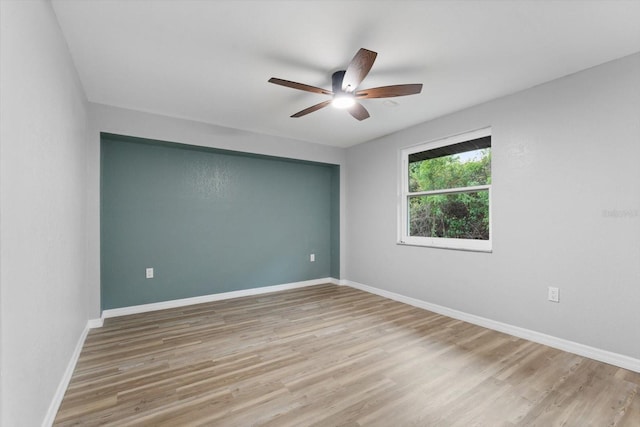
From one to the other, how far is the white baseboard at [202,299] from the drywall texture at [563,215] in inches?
83.4

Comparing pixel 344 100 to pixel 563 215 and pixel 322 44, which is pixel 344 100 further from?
pixel 563 215

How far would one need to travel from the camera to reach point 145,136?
331 centimetres

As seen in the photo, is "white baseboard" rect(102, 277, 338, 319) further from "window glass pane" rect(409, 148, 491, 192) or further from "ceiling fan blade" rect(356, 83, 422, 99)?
"ceiling fan blade" rect(356, 83, 422, 99)

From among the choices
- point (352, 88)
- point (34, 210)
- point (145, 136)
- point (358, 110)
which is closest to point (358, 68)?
point (352, 88)

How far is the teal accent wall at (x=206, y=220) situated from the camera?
343 cm

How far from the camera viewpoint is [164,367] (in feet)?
7.28

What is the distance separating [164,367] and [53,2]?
8.28ft

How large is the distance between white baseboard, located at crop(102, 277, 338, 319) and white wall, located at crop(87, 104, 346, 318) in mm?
357

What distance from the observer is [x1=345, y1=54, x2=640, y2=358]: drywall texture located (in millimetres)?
2211

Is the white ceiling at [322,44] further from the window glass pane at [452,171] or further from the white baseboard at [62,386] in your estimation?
the white baseboard at [62,386]

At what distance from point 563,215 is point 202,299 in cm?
419

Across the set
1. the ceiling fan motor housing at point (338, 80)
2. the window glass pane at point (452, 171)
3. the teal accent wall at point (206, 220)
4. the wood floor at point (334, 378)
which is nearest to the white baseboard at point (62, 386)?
the wood floor at point (334, 378)

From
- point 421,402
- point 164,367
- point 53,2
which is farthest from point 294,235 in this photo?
point 53,2

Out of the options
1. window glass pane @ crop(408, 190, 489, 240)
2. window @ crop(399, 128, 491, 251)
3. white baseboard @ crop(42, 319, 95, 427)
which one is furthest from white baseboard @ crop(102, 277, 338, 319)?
window glass pane @ crop(408, 190, 489, 240)
